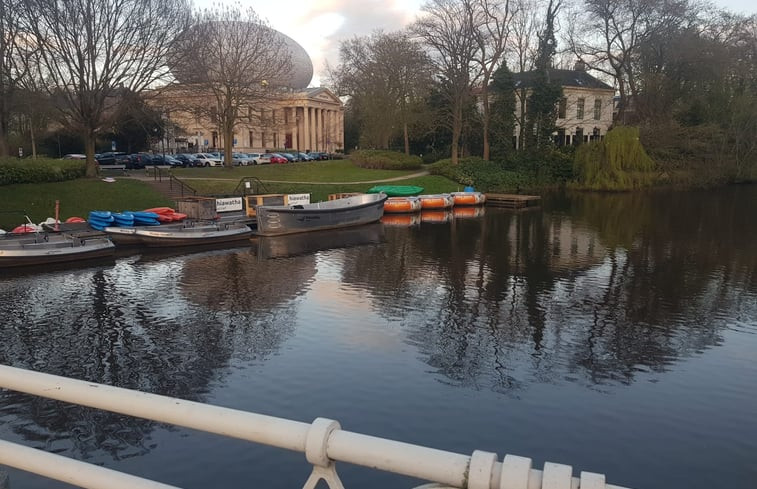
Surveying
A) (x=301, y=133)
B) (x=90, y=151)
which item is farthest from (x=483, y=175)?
(x=301, y=133)

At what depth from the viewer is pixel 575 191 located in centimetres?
5184

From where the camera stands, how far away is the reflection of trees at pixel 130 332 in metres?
9.48

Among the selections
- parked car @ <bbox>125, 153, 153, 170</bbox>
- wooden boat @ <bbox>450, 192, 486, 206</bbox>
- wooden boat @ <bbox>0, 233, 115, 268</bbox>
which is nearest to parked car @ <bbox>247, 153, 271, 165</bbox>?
parked car @ <bbox>125, 153, 153, 170</bbox>

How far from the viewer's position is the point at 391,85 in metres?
56.6

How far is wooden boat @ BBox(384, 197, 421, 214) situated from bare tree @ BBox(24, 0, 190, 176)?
1515cm

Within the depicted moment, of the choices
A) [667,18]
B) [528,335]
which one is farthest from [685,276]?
[667,18]

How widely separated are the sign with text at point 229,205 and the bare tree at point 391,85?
92.2 feet

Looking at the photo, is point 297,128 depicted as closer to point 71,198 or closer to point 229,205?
point 71,198

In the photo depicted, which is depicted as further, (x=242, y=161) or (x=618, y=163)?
(x=242, y=161)

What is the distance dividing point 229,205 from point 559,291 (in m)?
17.6

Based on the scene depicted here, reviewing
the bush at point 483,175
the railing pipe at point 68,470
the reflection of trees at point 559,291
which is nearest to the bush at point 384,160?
the bush at point 483,175

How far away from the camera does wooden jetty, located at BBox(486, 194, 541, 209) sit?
41.6 m

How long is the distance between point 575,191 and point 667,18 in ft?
57.5

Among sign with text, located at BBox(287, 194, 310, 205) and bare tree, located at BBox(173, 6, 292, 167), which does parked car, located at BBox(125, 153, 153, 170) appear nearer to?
bare tree, located at BBox(173, 6, 292, 167)
